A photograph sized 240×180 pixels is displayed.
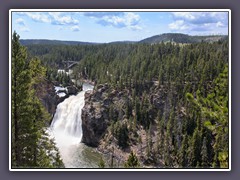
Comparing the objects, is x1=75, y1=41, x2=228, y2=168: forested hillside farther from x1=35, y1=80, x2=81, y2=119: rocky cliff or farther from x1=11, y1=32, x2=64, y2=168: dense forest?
x1=11, y1=32, x2=64, y2=168: dense forest

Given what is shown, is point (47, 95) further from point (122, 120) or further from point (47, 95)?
point (122, 120)

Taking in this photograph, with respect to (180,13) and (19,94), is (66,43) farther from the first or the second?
(180,13)

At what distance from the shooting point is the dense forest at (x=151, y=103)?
207 inches

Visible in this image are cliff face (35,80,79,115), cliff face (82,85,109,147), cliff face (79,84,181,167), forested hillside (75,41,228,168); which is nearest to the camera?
forested hillside (75,41,228,168)

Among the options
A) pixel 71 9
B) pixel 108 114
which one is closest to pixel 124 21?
pixel 71 9

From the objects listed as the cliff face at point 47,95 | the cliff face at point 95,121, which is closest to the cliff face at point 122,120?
the cliff face at point 95,121

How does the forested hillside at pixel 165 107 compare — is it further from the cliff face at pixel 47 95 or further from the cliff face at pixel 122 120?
the cliff face at pixel 47 95

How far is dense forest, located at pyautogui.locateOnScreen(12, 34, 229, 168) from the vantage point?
5.26 m

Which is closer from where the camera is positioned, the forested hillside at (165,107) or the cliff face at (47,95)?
the forested hillside at (165,107)

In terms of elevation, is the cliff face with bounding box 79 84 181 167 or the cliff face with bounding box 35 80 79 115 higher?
the cliff face with bounding box 35 80 79 115

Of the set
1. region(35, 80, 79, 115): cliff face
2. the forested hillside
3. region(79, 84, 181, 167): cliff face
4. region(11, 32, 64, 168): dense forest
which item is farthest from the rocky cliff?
region(79, 84, 181, 167): cliff face

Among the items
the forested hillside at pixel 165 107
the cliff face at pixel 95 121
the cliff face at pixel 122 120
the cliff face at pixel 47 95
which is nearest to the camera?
the forested hillside at pixel 165 107

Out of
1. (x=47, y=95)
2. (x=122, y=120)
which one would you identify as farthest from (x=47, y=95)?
(x=122, y=120)

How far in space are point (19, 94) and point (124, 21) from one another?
2084 millimetres
